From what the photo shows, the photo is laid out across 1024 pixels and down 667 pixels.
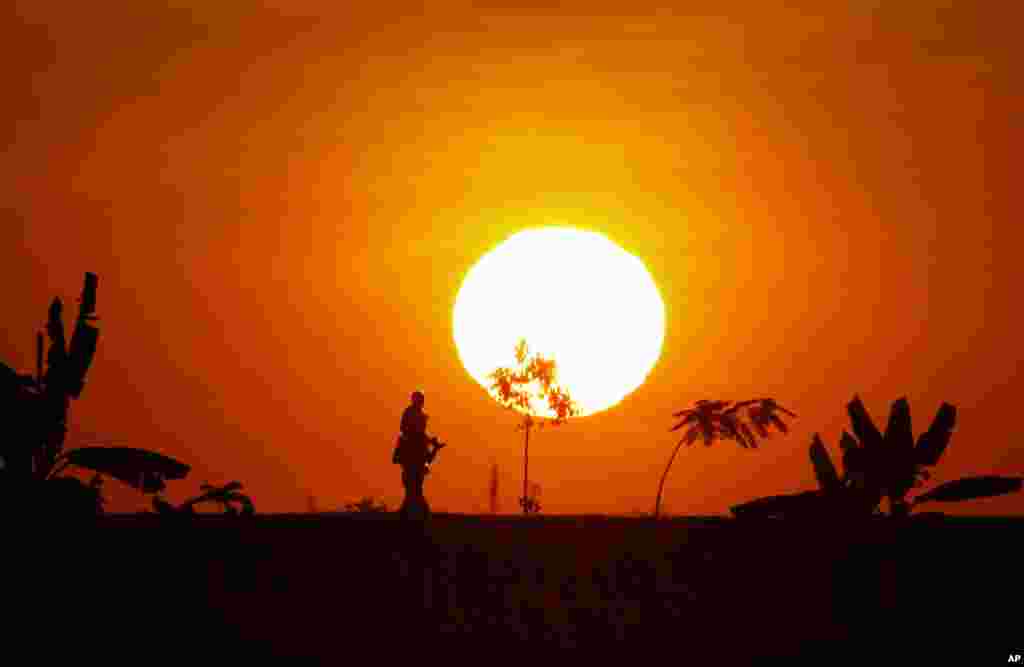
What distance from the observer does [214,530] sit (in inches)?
699

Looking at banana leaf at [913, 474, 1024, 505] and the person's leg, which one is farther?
the person's leg

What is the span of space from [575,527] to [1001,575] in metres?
6.11

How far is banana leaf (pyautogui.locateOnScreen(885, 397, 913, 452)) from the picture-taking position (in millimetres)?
17859

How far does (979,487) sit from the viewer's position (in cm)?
1752

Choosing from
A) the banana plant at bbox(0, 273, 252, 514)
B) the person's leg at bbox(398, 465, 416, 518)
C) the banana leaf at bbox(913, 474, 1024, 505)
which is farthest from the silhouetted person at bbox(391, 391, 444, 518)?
the banana leaf at bbox(913, 474, 1024, 505)

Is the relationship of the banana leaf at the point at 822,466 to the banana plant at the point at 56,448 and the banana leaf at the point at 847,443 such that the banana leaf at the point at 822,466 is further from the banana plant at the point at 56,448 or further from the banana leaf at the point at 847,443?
the banana plant at the point at 56,448

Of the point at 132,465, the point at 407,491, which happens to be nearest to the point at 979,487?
the point at 407,491

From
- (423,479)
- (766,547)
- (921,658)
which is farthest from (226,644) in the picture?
(921,658)

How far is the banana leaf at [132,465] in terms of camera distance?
15.2 m

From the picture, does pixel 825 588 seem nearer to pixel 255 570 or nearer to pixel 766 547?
pixel 766 547

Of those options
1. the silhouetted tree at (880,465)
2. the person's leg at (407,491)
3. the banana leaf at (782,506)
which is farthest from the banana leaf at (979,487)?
the person's leg at (407,491)

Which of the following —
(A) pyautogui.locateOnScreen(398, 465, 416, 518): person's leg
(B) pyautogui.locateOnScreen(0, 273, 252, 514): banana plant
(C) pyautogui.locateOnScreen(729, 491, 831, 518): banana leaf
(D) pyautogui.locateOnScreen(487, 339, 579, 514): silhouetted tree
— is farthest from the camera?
(D) pyautogui.locateOnScreen(487, 339, 579, 514): silhouetted tree

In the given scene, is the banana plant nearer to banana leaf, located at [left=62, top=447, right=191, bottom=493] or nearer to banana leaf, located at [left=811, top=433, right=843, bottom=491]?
banana leaf, located at [left=62, top=447, right=191, bottom=493]

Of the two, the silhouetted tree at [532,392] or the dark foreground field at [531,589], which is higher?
the silhouetted tree at [532,392]
